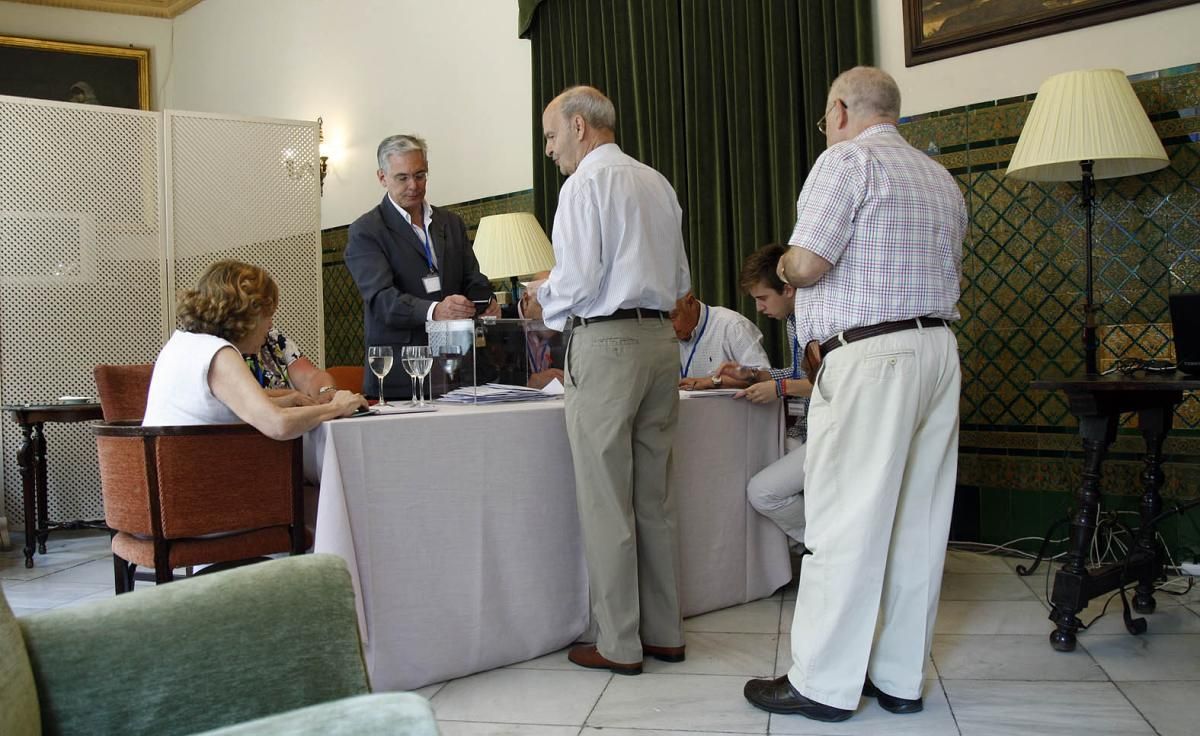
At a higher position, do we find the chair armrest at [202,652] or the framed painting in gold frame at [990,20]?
the framed painting in gold frame at [990,20]

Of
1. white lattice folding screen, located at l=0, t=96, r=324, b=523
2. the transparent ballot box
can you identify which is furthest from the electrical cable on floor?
white lattice folding screen, located at l=0, t=96, r=324, b=523

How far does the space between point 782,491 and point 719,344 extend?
0.69m

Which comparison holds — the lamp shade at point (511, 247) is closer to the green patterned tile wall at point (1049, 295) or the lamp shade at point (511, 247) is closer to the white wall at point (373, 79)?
the white wall at point (373, 79)

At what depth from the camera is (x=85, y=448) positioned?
5781mm

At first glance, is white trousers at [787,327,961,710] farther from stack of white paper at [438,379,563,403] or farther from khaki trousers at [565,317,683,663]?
stack of white paper at [438,379,563,403]

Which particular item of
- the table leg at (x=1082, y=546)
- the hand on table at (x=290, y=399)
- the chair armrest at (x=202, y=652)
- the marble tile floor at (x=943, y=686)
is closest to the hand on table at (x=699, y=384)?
the marble tile floor at (x=943, y=686)

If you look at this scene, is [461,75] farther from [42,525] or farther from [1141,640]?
[1141,640]

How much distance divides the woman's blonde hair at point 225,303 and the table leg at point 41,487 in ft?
10.3

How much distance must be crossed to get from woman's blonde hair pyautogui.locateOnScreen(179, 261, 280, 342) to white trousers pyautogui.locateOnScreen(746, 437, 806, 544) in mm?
1800

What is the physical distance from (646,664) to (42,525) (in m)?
3.78

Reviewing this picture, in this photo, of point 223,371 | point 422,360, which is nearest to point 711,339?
point 422,360

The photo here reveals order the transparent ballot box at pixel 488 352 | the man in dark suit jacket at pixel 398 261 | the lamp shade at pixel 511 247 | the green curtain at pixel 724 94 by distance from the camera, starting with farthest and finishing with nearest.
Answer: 1. the lamp shade at pixel 511 247
2. the green curtain at pixel 724 94
3. the man in dark suit jacket at pixel 398 261
4. the transparent ballot box at pixel 488 352

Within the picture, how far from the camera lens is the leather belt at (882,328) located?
8.14 ft

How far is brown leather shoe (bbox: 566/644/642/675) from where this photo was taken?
A: 2.96 metres
